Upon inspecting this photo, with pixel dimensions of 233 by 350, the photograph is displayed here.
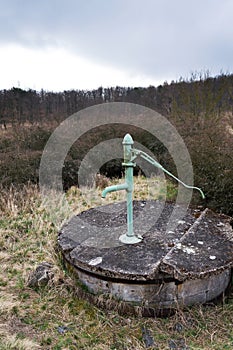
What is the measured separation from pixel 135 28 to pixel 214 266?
8.77ft

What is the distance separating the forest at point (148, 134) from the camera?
11.2 ft

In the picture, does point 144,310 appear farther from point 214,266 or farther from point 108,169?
point 108,169

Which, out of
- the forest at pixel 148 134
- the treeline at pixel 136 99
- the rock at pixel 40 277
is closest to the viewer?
the rock at pixel 40 277

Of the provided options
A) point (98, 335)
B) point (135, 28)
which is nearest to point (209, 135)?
point (135, 28)

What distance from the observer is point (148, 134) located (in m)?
6.83

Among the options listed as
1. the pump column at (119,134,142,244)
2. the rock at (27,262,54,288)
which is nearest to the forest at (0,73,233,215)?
the pump column at (119,134,142,244)

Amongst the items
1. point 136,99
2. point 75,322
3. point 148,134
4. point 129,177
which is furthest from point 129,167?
point 136,99

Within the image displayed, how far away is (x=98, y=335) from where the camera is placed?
1822mm

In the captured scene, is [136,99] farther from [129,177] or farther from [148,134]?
[129,177]

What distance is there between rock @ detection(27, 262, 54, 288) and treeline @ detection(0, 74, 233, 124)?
240 inches

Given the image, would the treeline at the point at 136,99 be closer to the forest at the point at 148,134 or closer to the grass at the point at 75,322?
the forest at the point at 148,134

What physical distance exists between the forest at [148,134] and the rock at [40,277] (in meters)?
1.99

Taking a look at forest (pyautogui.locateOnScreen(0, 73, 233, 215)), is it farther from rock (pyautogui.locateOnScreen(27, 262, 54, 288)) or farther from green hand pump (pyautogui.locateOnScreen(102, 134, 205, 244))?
rock (pyautogui.locateOnScreen(27, 262, 54, 288))

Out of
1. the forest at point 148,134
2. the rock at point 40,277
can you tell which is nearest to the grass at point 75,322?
the rock at point 40,277
